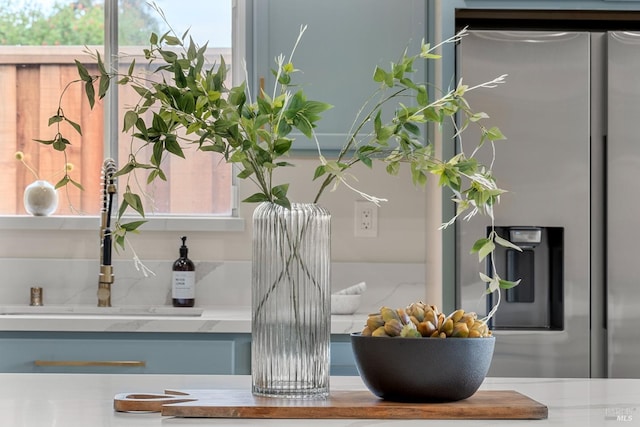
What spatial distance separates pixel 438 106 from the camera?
142 cm

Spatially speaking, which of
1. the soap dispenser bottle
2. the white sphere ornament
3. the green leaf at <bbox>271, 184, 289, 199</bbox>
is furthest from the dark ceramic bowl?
the white sphere ornament

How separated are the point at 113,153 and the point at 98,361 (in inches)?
37.9

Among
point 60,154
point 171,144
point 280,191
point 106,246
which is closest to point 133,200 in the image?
point 171,144

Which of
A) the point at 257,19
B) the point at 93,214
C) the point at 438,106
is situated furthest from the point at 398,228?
the point at 438,106

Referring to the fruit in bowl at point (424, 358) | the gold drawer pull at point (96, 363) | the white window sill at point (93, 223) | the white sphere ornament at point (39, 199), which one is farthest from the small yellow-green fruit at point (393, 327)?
the white sphere ornament at point (39, 199)

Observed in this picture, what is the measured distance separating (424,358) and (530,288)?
1596 millimetres

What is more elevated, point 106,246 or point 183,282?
point 106,246

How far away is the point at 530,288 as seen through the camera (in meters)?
2.86

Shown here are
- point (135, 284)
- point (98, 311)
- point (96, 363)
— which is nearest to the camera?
point (96, 363)

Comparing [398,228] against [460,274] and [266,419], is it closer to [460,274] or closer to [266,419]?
[460,274]

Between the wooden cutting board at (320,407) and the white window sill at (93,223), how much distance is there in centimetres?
198

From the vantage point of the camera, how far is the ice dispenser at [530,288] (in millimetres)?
2836

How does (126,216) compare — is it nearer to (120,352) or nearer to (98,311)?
(98,311)

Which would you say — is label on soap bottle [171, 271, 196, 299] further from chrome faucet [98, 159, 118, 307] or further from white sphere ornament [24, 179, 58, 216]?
white sphere ornament [24, 179, 58, 216]
